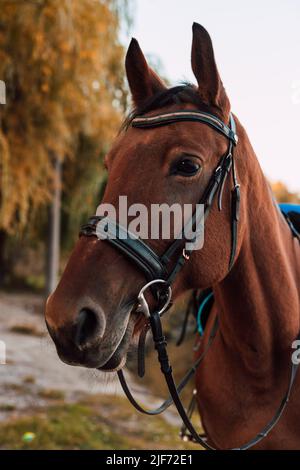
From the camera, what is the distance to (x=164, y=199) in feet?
5.83

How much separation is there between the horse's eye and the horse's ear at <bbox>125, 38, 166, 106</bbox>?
0.46 meters

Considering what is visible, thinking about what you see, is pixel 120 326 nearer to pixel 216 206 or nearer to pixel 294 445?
pixel 216 206

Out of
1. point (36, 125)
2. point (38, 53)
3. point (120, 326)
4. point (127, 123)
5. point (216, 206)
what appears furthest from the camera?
point (36, 125)

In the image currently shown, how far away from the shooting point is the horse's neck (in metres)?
2.18

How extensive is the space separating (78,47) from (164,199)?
658cm

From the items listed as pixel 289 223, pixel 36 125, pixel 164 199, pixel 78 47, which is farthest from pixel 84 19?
pixel 164 199

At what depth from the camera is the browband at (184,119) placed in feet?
6.23

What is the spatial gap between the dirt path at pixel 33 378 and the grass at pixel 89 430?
31 cm

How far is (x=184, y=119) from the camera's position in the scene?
75.1 inches

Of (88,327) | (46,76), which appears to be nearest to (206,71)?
(88,327)

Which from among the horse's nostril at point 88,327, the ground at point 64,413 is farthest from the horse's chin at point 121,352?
the ground at point 64,413

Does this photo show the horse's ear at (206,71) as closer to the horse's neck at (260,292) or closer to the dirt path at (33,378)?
the horse's neck at (260,292)

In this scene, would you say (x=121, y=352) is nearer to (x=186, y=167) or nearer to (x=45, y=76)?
(x=186, y=167)
